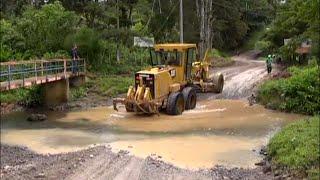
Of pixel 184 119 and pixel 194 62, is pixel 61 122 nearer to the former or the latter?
pixel 184 119

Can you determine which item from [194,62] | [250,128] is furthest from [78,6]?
[250,128]

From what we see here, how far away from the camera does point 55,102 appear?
89.2 feet

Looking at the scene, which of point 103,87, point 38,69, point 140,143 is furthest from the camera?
point 103,87

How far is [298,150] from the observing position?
13359 mm

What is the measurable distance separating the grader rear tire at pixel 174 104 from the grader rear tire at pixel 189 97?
0.67 meters

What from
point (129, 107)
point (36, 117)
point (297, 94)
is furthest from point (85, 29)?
point (297, 94)

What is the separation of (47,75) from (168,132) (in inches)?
371

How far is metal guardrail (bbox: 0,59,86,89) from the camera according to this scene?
73.7 feet

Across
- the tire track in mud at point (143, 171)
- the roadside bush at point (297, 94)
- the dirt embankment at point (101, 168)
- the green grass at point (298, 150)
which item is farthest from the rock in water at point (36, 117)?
the green grass at point (298, 150)

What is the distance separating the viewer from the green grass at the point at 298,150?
12203 mm

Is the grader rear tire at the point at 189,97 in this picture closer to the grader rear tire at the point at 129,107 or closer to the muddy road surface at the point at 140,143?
the muddy road surface at the point at 140,143

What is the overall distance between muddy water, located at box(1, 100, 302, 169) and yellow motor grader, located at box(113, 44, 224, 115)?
0.52 meters

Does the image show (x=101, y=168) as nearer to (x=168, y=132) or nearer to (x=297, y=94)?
(x=168, y=132)

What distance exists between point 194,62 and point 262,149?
1042 centimetres
